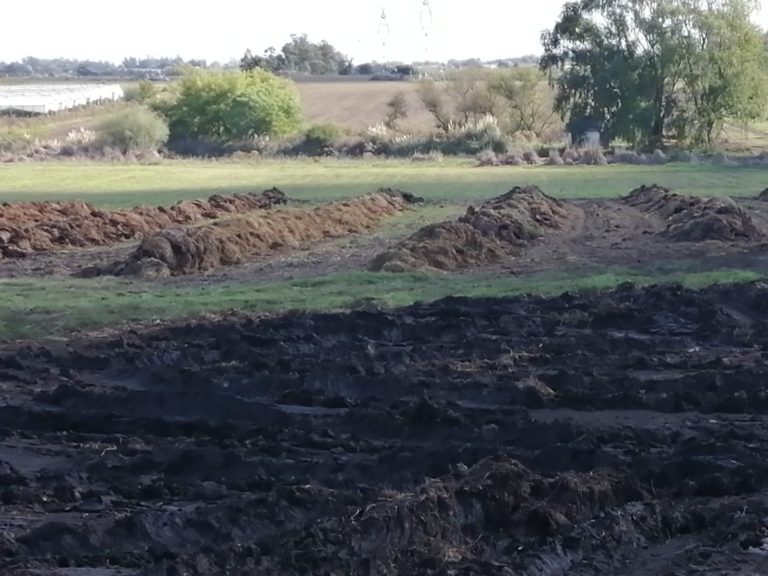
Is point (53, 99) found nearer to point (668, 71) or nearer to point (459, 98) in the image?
point (459, 98)

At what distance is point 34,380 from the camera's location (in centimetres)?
1445

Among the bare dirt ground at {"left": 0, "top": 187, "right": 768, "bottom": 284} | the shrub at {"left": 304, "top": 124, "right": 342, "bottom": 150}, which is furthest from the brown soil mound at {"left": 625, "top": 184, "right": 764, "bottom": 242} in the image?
the shrub at {"left": 304, "top": 124, "right": 342, "bottom": 150}

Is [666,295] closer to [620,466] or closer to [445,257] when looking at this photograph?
[445,257]

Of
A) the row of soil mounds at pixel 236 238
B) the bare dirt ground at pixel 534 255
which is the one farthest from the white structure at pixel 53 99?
the bare dirt ground at pixel 534 255

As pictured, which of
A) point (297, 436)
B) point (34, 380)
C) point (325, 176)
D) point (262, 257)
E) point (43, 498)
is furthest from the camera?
point (325, 176)

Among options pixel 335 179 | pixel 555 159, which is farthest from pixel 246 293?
pixel 555 159

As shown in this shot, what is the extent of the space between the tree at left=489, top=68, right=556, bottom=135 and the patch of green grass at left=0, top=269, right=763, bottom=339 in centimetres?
6494

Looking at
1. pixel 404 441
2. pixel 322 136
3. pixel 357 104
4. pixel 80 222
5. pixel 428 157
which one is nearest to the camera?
pixel 404 441

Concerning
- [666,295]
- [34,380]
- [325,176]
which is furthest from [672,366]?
[325,176]

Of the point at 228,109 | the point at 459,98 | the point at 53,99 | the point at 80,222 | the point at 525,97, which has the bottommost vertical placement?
the point at 53,99

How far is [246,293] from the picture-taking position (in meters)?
21.1

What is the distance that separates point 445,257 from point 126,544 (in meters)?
17.3

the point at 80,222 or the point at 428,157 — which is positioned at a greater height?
the point at 80,222

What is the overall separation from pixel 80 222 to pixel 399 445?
2367 centimetres
